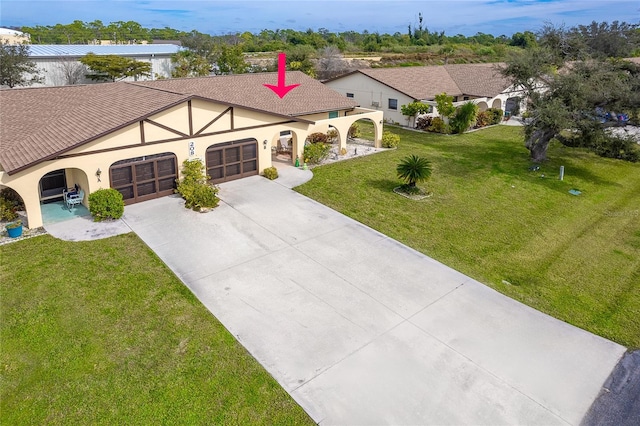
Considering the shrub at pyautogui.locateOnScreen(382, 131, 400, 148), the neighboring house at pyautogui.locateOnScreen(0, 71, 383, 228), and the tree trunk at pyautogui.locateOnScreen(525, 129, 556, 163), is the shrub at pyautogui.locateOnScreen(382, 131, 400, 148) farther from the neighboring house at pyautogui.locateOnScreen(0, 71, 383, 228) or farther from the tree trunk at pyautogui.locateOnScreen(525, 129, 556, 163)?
the tree trunk at pyautogui.locateOnScreen(525, 129, 556, 163)

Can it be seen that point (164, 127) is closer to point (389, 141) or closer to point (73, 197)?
point (73, 197)

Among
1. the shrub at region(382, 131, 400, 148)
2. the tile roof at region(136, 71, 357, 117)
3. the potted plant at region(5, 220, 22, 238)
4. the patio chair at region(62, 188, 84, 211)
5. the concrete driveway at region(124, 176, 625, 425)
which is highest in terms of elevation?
the tile roof at region(136, 71, 357, 117)

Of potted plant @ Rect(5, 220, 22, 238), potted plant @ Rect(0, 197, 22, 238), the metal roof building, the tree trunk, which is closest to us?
potted plant @ Rect(5, 220, 22, 238)

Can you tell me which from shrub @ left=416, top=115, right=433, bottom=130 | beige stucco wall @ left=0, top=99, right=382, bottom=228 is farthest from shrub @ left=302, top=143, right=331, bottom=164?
shrub @ left=416, top=115, right=433, bottom=130

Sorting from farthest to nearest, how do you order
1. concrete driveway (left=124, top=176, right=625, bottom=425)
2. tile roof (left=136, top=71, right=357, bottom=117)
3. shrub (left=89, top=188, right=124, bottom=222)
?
tile roof (left=136, top=71, right=357, bottom=117)
shrub (left=89, top=188, right=124, bottom=222)
concrete driveway (left=124, top=176, right=625, bottom=425)

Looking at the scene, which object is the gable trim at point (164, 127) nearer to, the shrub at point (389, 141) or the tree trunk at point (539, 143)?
the shrub at point (389, 141)

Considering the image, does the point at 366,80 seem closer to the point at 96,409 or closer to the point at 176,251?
the point at 176,251
